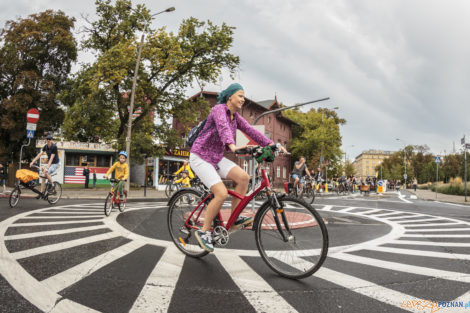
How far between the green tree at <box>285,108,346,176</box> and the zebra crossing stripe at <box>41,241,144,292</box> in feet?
156

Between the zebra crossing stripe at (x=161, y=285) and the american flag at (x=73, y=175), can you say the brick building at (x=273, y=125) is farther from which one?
the zebra crossing stripe at (x=161, y=285)

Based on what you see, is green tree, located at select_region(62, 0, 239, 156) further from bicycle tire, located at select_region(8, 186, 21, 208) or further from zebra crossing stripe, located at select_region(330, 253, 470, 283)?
zebra crossing stripe, located at select_region(330, 253, 470, 283)

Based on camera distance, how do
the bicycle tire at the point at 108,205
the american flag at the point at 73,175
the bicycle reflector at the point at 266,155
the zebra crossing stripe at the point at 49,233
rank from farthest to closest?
the american flag at the point at 73,175
the bicycle tire at the point at 108,205
the zebra crossing stripe at the point at 49,233
the bicycle reflector at the point at 266,155

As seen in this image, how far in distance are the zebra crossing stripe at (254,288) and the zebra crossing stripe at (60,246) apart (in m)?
2.02

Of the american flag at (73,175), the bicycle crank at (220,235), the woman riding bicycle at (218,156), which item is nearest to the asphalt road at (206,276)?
the bicycle crank at (220,235)

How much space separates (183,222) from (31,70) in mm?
29450

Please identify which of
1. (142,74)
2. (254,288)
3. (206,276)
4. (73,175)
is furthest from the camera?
(73,175)

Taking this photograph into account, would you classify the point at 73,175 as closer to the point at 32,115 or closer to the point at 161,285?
the point at 32,115

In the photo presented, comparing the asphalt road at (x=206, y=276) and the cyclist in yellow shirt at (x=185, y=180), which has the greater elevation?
the cyclist in yellow shirt at (x=185, y=180)

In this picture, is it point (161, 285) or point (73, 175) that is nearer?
point (161, 285)

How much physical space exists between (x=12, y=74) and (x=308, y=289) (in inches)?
1272

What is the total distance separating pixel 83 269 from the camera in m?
3.26

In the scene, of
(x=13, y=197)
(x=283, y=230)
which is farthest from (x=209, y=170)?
(x=13, y=197)

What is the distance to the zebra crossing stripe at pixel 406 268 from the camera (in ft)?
10.9
